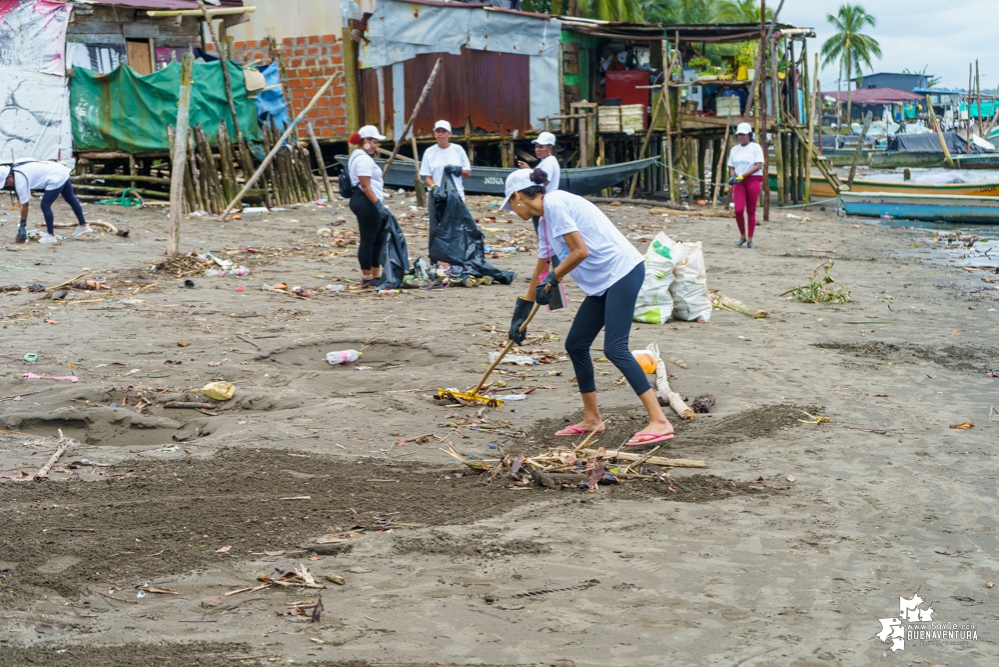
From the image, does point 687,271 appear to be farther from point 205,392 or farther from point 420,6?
point 420,6

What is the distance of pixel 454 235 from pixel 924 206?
1386 centimetres

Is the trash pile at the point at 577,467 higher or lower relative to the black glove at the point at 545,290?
lower

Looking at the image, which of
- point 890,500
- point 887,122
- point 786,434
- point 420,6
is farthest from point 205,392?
point 887,122

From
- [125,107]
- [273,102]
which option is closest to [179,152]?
[125,107]

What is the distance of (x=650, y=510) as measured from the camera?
14.4ft

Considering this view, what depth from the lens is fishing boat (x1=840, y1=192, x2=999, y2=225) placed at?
779 inches

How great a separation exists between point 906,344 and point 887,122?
171ft

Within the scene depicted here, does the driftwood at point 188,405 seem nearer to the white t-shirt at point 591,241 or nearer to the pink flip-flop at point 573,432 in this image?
the pink flip-flop at point 573,432

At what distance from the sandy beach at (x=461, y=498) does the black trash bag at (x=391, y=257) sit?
40.9 inches


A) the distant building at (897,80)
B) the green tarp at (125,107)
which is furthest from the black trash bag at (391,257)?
the distant building at (897,80)

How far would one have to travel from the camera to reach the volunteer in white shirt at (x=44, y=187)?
11945 mm

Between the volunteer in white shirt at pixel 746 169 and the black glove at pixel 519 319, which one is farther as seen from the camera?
the volunteer in white shirt at pixel 746 169

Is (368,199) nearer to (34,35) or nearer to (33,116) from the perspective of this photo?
(33,116)

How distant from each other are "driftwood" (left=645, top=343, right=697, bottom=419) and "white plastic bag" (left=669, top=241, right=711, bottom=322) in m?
2.22
